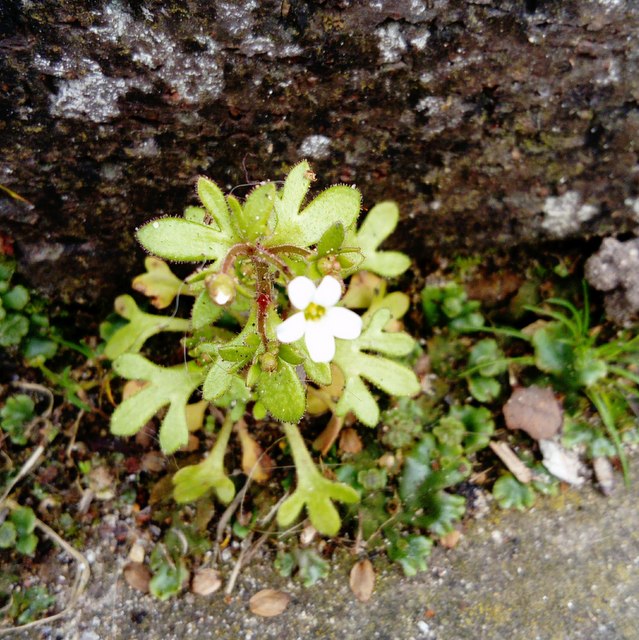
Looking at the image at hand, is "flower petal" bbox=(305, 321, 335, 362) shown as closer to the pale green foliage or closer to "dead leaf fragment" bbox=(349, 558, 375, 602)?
the pale green foliage

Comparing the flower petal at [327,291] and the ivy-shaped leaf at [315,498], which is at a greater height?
the flower petal at [327,291]

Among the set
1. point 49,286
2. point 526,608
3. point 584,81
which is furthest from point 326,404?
point 584,81

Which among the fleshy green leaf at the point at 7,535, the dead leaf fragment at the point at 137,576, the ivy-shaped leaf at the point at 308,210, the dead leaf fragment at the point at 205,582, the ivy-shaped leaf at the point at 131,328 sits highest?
the ivy-shaped leaf at the point at 308,210

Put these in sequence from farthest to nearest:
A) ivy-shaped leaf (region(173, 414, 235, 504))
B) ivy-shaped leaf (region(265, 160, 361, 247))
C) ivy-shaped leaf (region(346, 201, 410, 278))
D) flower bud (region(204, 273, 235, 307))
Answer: ivy-shaped leaf (region(346, 201, 410, 278)), ivy-shaped leaf (region(173, 414, 235, 504)), ivy-shaped leaf (region(265, 160, 361, 247)), flower bud (region(204, 273, 235, 307))

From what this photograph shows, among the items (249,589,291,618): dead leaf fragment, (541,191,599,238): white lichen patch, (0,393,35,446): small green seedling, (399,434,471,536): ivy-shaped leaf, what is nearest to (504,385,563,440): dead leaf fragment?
(399,434,471,536): ivy-shaped leaf

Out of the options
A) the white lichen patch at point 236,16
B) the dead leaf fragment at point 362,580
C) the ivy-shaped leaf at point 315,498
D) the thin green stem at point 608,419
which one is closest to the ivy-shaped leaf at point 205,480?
the ivy-shaped leaf at point 315,498

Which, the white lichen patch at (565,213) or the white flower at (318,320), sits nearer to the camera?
the white flower at (318,320)

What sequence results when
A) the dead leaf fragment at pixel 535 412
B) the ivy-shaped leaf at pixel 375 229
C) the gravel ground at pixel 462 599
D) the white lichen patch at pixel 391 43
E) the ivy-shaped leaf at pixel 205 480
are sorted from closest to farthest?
the white lichen patch at pixel 391 43 < the gravel ground at pixel 462 599 < the ivy-shaped leaf at pixel 205 480 < the ivy-shaped leaf at pixel 375 229 < the dead leaf fragment at pixel 535 412

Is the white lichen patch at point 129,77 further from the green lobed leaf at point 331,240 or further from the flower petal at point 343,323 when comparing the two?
the flower petal at point 343,323
